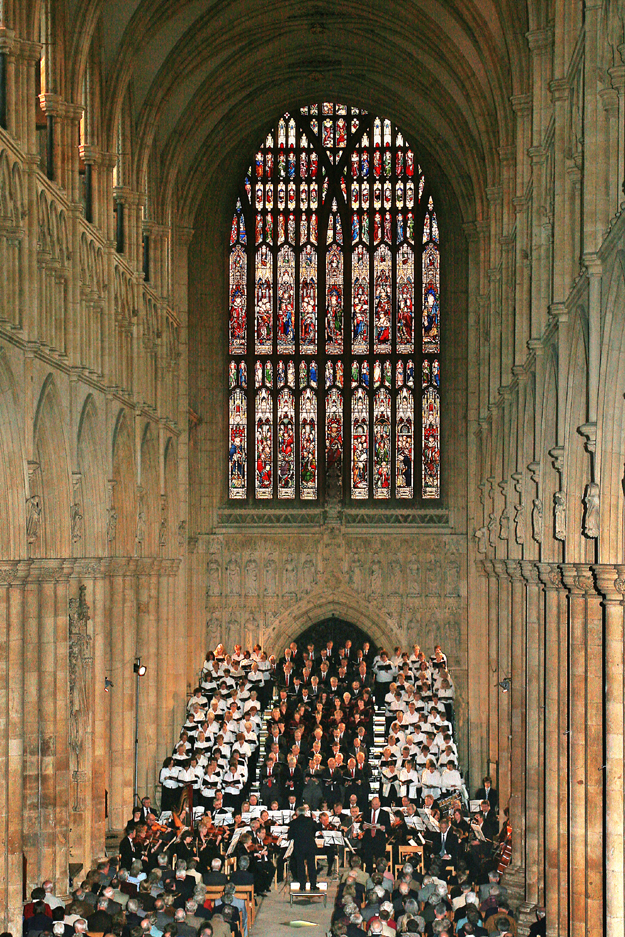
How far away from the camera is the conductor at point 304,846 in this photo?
20.3 metres

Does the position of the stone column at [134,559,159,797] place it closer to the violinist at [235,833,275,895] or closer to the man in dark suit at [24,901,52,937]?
the violinist at [235,833,275,895]

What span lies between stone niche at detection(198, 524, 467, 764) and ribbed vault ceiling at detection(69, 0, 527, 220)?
9299 mm

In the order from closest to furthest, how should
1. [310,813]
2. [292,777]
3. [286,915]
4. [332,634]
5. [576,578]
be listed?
[576,578], [286,915], [310,813], [292,777], [332,634]

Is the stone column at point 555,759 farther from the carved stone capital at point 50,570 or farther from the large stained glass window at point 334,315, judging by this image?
the large stained glass window at point 334,315

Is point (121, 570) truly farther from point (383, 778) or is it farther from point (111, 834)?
point (383, 778)

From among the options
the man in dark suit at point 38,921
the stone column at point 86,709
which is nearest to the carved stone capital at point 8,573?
the man in dark suit at point 38,921

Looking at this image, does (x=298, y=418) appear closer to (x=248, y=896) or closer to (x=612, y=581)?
(x=248, y=896)

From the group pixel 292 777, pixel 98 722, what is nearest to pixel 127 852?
pixel 98 722

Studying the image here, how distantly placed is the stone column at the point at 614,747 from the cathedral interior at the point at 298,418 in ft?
0.10

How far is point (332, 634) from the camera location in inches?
1455

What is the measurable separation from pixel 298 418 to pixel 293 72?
9650mm

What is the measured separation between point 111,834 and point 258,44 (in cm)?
1931

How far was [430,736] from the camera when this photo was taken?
26.1 meters

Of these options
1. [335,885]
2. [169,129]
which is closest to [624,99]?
[335,885]
